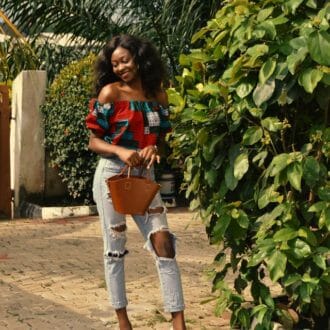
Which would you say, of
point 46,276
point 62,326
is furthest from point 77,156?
point 62,326

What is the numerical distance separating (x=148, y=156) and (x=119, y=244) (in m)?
0.53

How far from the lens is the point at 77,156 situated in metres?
11.4

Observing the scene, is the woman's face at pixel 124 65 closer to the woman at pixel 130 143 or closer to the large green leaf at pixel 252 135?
the woman at pixel 130 143

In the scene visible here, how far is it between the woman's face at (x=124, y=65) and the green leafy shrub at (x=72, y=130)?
683 centimetres

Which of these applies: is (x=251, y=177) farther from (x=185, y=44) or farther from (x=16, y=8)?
(x=16, y=8)

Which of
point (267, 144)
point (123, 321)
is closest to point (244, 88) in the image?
point (267, 144)

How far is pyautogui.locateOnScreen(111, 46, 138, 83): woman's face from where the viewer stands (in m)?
4.52

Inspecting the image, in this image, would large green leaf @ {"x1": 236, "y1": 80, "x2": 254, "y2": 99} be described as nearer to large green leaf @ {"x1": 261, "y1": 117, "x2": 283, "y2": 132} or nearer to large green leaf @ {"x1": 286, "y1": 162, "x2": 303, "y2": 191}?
large green leaf @ {"x1": 261, "y1": 117, "x2": 283, "y2": 132}

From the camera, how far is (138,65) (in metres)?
4.59

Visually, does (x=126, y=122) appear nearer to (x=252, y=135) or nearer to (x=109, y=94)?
(x=109, y=94)

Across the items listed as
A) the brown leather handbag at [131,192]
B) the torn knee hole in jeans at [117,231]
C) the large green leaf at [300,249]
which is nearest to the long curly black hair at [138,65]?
the brown leather handbag at [131,192]

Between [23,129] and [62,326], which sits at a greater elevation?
[23,129]

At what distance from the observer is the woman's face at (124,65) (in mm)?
4523

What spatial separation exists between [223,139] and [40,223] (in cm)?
694
